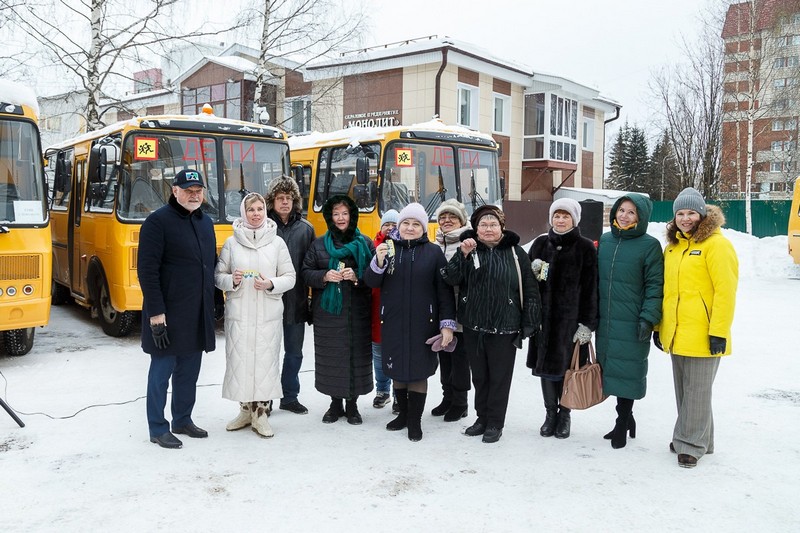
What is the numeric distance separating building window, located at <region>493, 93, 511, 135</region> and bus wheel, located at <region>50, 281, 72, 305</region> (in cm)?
1675

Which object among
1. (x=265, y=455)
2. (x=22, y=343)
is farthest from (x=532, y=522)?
(x=22, y=343)

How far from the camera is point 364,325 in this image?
5.07 m

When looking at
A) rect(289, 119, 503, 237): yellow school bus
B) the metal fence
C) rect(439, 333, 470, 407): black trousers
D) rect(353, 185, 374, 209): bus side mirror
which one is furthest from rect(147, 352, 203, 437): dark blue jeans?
the metal fence

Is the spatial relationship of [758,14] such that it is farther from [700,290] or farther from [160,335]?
[160,335]

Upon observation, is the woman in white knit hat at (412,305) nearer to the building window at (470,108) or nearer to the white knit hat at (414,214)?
the white knit hat at (414,214)

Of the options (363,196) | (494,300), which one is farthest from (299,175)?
(494,300)

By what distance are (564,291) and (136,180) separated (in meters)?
5.37

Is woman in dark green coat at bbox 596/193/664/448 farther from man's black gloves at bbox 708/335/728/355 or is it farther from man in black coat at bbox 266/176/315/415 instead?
man in black coat at bbox 266/176/315/415

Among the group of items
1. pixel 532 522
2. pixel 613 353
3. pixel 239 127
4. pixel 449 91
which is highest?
pixel 449 91

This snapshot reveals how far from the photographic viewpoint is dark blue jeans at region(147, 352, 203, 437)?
4.61 meters

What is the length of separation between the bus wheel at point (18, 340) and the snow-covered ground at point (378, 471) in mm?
1027

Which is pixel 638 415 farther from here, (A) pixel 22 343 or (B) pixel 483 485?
(A) pixel 22 343

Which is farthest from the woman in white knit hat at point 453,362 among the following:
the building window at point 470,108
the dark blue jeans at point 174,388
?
the building window at point 470,108

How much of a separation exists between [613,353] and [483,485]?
4.58 ft
